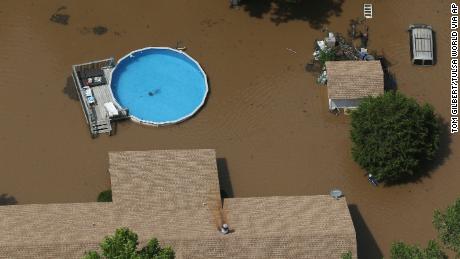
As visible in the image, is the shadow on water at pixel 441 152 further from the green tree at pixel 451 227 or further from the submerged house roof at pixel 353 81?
the green tree at pixel 451 227

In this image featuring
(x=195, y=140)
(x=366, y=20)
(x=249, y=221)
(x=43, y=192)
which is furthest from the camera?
(x=366, y=20)

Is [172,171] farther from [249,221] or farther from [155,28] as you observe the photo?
[155,28]

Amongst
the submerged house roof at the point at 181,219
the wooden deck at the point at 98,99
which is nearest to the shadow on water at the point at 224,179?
the submerged house roof at the point at 181,219

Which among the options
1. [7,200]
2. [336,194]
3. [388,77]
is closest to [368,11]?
[388,77]

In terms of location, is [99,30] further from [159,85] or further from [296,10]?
[296,10]

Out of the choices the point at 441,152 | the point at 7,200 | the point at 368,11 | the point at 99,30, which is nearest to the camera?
the point at 7,200

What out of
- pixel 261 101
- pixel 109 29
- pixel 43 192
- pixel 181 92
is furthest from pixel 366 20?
pixel 43 192
